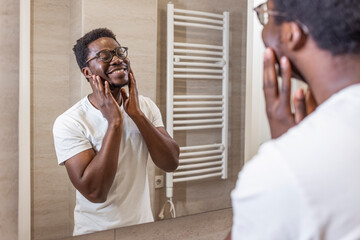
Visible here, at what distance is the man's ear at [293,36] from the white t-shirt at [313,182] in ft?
0.49

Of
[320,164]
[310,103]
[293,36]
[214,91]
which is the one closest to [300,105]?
[310,103]

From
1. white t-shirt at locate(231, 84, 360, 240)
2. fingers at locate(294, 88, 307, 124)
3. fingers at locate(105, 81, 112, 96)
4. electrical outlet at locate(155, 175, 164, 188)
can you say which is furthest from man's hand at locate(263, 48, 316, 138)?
electrical outlet at locate(155, 175, 164, 188)

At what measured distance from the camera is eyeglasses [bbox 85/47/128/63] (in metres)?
1.18

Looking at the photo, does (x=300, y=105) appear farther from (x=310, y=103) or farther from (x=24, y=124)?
(x=24, y=124)

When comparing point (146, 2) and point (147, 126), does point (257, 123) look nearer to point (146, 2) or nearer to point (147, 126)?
point (147, 126)

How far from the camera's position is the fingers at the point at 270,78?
74cm

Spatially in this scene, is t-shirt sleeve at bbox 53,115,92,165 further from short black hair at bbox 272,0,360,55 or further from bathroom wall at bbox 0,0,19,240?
short black hair at bbox 272,0,360,55

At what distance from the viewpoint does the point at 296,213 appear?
0.53 meters

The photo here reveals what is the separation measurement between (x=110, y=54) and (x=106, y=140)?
0.86 ft

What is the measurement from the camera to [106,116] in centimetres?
120

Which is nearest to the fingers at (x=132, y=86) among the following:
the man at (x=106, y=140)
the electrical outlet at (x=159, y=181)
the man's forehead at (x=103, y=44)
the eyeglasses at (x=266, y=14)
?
the man at (x=106, y=140)

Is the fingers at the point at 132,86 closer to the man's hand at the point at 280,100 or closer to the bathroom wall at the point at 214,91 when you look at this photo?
the bathroom wall at the point at 214,91

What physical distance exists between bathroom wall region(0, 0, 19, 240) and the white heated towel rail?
49 cm

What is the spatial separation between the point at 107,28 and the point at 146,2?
182 mm
